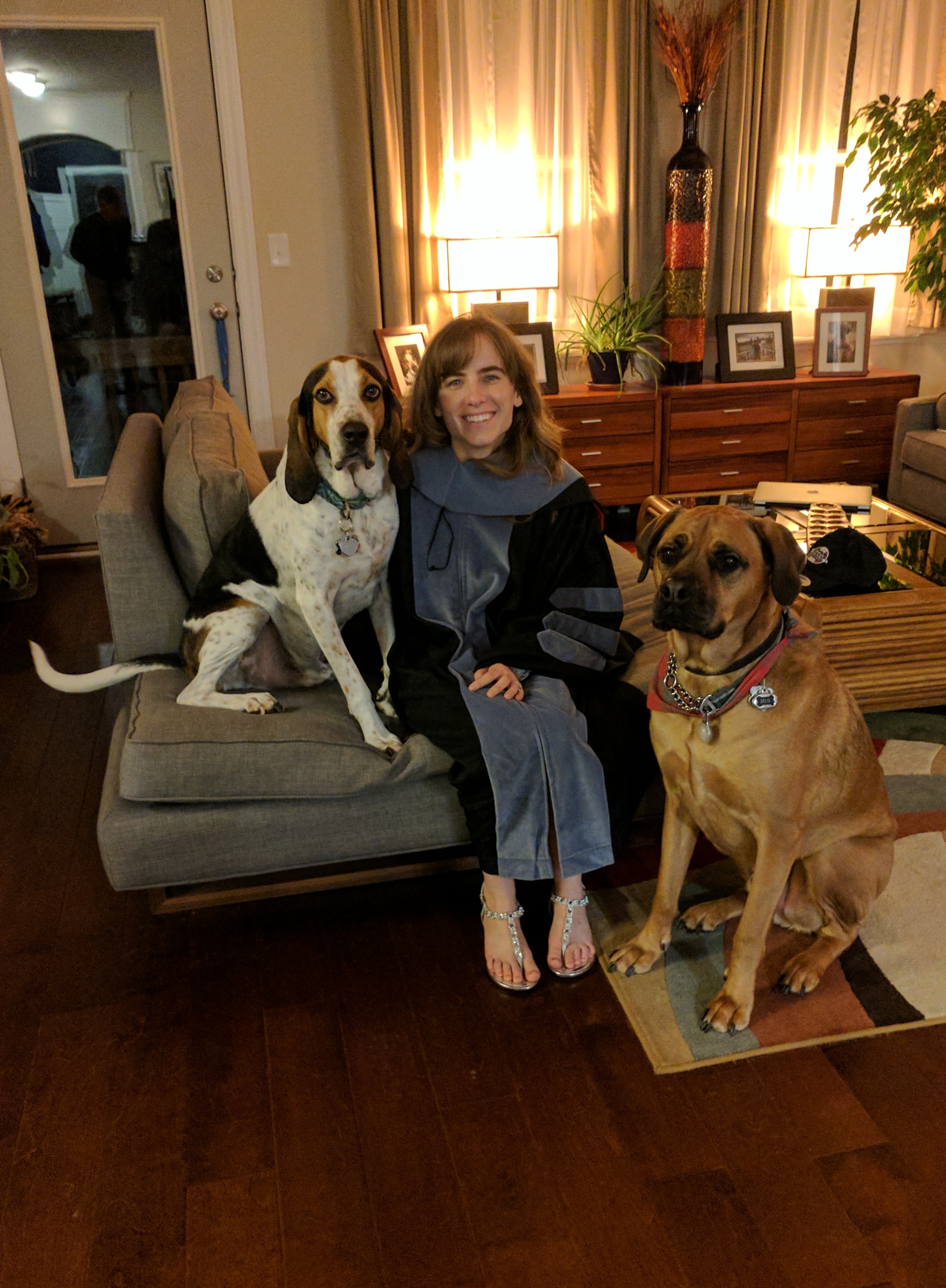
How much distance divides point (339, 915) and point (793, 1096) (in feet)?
3.33

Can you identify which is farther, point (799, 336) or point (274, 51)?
point (799, 336)

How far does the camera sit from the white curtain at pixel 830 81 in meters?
4.76

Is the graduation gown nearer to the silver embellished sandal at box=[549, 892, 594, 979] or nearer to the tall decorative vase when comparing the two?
the silver embellished sandal at box=[549, 892, 594, 979]

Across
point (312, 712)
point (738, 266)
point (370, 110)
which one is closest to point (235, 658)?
point (312, 712)

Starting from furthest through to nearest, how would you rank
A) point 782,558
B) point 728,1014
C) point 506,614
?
point 506,614, point 728,1014, point 782,558

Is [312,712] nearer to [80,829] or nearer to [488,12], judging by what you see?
[80,829]

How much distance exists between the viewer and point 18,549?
4145mm

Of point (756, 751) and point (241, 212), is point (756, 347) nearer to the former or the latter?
point (241, 212)

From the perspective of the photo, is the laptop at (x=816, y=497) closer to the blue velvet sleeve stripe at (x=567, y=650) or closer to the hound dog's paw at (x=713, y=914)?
the blue velvet sleeve stripe at (x=567, y=650)

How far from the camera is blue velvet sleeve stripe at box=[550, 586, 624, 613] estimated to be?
2229 mm

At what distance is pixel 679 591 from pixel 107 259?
382cm

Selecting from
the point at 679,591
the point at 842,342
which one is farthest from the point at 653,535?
the point at 842,342

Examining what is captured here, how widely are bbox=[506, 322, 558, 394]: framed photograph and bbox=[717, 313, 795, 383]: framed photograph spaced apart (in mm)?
836

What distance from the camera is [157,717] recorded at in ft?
6.73
